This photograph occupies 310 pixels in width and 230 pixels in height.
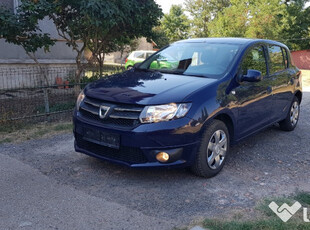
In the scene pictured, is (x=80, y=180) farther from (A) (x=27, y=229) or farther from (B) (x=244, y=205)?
(B) (x=244, y=205)

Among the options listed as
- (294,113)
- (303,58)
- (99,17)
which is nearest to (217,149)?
(294,113)

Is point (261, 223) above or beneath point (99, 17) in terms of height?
beneath

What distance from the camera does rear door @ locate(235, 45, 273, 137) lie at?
4.62 m

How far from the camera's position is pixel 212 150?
415cm

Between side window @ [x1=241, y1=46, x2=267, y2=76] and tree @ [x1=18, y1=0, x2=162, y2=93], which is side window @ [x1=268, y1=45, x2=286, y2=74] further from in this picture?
tree @ [x1=18, y1=0, x2=162, y2=93]

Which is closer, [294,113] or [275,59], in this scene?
[275,59]

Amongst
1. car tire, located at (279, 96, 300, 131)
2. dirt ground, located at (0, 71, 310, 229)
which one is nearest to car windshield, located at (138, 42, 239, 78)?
dirt ground, located at (0, 71, 310, 229)

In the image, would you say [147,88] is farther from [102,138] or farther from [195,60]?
[195,60]

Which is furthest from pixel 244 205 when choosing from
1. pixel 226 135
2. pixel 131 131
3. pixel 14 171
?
pixel 14 171

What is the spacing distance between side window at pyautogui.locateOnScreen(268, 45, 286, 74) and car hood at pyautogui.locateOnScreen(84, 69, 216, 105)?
194cm

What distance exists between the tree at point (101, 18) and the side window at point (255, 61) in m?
3.03

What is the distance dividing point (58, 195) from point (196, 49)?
115 inches

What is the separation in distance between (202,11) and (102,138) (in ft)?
150

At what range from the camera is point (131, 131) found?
145 inches
